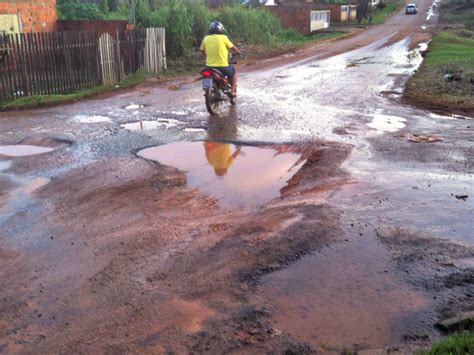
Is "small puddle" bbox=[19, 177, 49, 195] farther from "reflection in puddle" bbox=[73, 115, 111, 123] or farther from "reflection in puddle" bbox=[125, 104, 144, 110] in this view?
"reflection in puddle" bbox=[125, 104, 144, 110]

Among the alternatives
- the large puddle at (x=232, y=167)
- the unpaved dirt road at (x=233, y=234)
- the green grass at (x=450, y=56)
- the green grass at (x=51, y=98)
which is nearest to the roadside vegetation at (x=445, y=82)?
the green grass at (x=450, y=56)

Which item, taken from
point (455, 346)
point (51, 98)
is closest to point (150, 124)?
point (51, 98)

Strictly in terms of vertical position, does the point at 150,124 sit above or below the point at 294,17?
below

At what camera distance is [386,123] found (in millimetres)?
10031

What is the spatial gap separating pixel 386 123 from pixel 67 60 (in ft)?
28.7

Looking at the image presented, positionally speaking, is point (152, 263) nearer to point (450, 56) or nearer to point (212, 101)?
point (212, 101)

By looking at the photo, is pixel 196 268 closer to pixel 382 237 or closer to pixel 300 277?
pixel 300 277

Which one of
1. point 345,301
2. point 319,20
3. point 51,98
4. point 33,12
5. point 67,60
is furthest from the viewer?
point 319,20

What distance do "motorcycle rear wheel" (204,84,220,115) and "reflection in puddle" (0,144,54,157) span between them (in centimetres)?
339

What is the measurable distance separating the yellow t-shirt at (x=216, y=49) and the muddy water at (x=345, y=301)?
6.80 meters

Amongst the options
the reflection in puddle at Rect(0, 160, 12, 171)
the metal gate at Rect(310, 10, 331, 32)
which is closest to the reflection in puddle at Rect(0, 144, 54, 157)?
the reflection in puddle at Rect(0, 160, 12, 171)

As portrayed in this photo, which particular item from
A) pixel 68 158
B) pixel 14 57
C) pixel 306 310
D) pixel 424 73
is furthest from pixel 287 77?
pixel 306 310

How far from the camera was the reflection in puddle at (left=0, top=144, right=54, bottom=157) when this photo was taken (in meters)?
8.19

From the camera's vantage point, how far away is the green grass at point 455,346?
3145 mm
